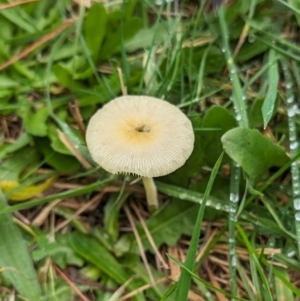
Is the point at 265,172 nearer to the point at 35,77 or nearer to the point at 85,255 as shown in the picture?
the point at 85,255

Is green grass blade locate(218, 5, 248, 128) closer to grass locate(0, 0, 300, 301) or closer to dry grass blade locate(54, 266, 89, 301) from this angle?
grass locate(0, 0, 300, 301)

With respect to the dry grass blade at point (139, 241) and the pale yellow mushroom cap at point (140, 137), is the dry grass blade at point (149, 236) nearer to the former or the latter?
the dry grass blade at point (139, 241)

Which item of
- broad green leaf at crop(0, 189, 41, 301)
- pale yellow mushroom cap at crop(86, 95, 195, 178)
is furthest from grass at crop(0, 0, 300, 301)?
pale yellow mushroom cap at crop(86, 95, 195, 178)

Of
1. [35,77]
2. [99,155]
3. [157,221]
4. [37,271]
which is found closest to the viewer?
[99,155]

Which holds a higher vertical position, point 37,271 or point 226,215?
point 226,215

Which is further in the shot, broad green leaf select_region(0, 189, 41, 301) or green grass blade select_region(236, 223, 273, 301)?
broad green leaf select_region(0, 189, 41, 301)

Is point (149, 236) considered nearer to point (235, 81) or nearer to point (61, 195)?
point (61, 195)

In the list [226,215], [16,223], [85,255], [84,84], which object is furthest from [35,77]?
[226,215]
